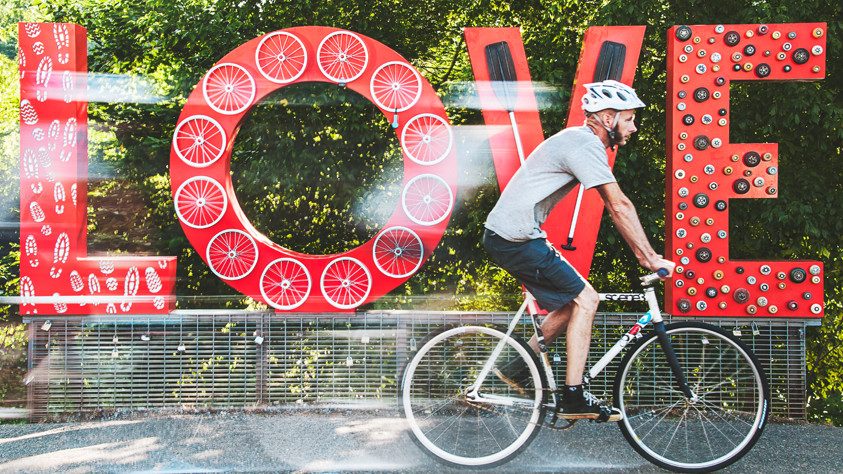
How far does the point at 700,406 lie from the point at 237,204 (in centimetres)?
322

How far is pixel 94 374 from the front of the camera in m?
5.26

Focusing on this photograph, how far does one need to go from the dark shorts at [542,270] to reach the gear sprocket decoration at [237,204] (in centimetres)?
121

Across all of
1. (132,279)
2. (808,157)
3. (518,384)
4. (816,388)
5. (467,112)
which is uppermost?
(467,112)

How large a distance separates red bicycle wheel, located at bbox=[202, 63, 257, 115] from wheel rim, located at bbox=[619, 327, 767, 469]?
122 inches

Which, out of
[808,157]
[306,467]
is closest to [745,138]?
[808,157]

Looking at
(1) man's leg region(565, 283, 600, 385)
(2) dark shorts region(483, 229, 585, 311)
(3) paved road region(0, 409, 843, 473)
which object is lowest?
(3) paved road region(0, 409, 843, 473)

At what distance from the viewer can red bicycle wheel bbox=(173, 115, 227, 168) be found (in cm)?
512

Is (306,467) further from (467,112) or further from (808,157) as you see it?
(808,157)

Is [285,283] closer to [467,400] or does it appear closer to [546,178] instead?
[467,400]

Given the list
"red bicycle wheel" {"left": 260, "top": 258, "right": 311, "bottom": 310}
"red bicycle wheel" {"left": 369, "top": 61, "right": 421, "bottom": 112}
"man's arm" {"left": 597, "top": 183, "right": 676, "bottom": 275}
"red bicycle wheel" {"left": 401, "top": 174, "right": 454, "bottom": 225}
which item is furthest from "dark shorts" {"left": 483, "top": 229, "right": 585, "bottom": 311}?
"red bicycle wheel" {"left": 260, "top": 258, "right": 311, "bottom": 310}

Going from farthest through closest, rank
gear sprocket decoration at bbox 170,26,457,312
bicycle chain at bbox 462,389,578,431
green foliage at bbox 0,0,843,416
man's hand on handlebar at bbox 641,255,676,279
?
green foliage at bbox 0,0,843,416 < gear sprocket decoration at bbox 170,26,457,312 < bicycle chain at bbox 462,389,578,431 < man's hand on handlebar at bbox 641,255,676,279

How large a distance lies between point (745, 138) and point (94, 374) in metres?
5.29

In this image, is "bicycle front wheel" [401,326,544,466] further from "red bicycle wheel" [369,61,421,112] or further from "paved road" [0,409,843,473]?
"red bicycle wheel" [369,61,421,112]

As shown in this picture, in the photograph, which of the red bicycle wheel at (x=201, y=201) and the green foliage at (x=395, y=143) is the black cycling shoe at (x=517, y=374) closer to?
the green foliage at (x=395, y=143)
